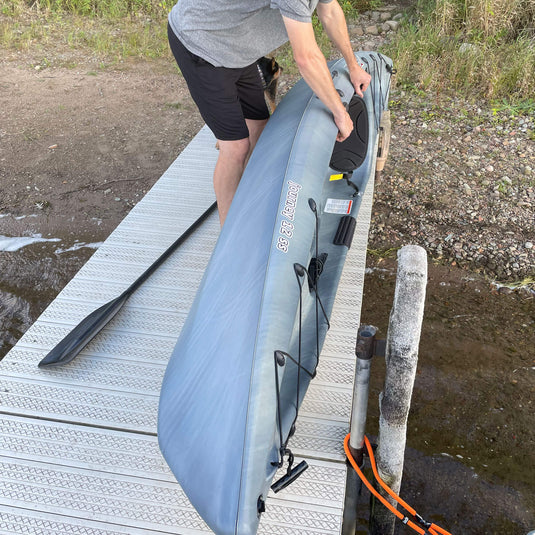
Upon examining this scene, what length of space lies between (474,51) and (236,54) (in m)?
3.33

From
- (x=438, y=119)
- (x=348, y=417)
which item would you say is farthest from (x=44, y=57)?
(x=348, y=417)

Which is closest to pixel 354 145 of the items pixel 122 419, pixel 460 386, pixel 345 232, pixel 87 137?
pixel 345 232

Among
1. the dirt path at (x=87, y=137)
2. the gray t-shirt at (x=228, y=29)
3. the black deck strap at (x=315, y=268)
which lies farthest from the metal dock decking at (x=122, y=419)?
the dirt path at (x=87, y=137)

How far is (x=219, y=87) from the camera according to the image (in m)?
2.11

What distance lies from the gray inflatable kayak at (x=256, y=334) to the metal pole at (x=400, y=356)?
11.4 inches

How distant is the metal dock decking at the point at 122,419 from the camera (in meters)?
1.60

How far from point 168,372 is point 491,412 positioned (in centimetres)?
152

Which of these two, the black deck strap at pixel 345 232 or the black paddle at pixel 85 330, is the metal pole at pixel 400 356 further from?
the black paddle at pixel 85 330

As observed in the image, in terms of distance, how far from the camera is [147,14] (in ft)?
20.5

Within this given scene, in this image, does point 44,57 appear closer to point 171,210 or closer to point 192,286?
point 171,210

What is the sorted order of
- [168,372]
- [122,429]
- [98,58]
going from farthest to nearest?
[98,58] < [122,429] < [168,372]

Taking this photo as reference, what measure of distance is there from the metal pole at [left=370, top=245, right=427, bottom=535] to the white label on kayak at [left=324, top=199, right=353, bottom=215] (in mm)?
1127

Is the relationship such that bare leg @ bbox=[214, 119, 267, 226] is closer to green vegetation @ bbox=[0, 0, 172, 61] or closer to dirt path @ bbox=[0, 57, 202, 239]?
dirt path @ bbox=[0, 57, 202, 239]

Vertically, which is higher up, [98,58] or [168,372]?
[98,58]
